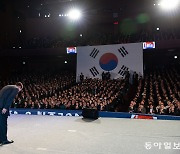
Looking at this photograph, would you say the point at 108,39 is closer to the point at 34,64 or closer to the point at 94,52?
the point at 94,52

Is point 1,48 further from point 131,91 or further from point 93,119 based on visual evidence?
point 93,119

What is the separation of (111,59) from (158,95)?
615 cm

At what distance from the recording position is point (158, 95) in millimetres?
11469

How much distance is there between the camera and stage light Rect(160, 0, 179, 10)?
17.5m

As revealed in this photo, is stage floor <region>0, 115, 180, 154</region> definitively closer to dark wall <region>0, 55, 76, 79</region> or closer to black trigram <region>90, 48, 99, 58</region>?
black trigram <region>90, 48, 99, 58</region>

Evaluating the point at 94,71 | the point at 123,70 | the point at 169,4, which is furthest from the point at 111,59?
the point at 169,4

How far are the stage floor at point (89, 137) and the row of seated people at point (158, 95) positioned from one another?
2.64 meters

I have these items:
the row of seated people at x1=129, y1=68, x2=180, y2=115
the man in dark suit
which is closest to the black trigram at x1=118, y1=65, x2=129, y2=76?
the row of seated people at x1=129, y1=68, x2=180, y2=115

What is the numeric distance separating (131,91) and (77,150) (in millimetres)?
11018

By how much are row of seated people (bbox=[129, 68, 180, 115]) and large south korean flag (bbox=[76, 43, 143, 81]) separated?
1586mm

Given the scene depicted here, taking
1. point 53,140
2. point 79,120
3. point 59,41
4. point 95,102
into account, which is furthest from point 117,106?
point 59,41

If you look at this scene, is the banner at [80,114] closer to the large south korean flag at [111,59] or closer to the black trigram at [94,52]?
the large south korean flag at [111,59]

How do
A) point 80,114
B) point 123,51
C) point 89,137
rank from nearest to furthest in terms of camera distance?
1. point 89,137
2. point 80,114
3. point 123,51

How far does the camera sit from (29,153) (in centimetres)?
403
